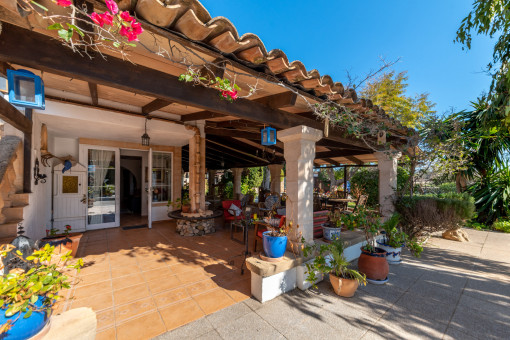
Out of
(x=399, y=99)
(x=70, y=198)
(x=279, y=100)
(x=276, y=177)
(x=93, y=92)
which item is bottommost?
(x=70, y=198)

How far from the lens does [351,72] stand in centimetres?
294

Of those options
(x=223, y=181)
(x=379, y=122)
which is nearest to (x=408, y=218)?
(x=379, y=122)

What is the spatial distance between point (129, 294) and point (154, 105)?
282 cm

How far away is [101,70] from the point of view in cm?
164

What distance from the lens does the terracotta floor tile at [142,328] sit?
6.12ft

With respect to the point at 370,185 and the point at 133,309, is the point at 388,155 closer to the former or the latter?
the point at 370,185

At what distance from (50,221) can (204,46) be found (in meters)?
5.60

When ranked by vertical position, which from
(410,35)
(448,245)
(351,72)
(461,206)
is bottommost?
(448,245)

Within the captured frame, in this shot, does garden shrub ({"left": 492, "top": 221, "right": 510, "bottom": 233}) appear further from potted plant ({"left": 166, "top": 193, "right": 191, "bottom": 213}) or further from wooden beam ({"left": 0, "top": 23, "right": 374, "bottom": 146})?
potted plant ({"left": 166, "top": 193, "right": 191, "bottom": 213})

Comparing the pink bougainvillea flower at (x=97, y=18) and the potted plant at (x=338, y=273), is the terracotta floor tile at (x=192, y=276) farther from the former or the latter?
the pink bougainvillea flower at (x=97, y=18)

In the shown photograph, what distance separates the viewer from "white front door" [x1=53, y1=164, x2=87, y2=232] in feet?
15.7

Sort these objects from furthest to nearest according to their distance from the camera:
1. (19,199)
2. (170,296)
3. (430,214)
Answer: (430,214)
(19,199)
(170,296)

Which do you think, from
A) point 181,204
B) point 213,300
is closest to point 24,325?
point 213,300

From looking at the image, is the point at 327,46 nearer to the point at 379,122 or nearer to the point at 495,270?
the point at 379,122
